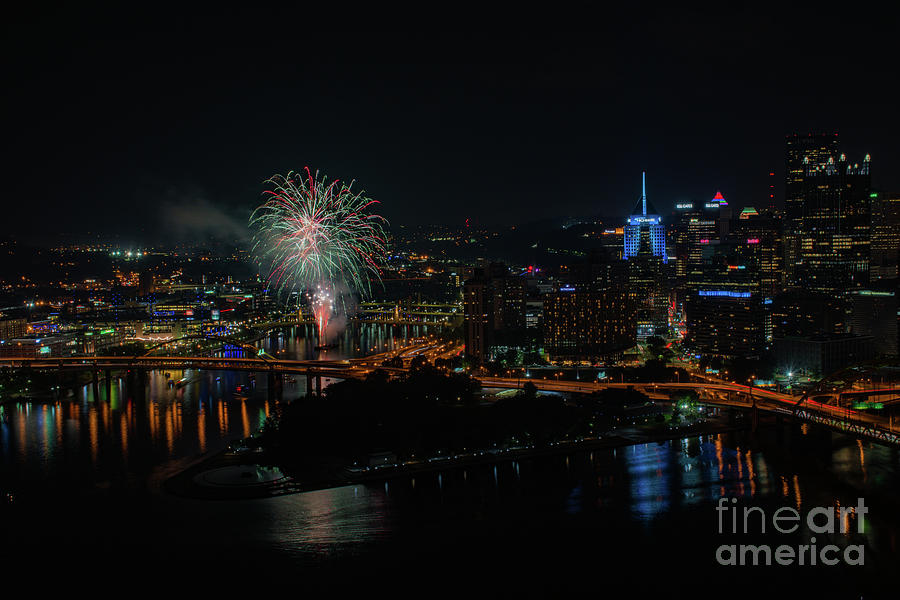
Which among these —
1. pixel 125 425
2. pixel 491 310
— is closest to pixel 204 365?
pixel 125 425

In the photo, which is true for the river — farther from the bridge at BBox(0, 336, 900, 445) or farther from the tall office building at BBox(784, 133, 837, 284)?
the tall office building at BBox(784, 133, 837, 284)

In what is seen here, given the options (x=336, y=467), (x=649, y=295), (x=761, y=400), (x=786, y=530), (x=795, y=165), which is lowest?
(x=786, y=530)

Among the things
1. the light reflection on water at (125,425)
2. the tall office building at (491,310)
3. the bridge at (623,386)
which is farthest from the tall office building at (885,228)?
the light reflection on water at (125,425)

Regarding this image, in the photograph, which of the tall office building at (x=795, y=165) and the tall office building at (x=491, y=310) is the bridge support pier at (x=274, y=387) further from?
the tall office building at (x=795, y=165)

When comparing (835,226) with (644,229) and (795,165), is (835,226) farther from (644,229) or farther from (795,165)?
(644,229)

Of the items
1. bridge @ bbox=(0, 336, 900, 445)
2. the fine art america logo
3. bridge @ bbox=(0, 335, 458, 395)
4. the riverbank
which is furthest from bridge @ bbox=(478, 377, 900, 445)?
bridge @ bbox=(0, 335, 458, 395)

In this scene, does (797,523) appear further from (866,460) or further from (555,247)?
(555,247)
